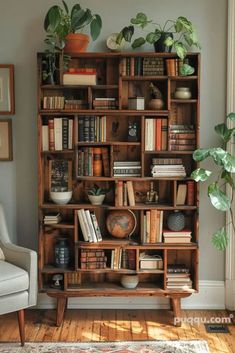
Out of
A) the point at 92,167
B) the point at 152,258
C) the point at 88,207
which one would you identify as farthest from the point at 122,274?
the point at 92,167

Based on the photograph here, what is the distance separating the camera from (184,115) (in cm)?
353

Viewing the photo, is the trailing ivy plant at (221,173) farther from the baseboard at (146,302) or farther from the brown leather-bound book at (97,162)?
the brown leather-bound book at (97,162)

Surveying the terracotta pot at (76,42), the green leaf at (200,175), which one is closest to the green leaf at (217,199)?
the green leaf at (200,175)

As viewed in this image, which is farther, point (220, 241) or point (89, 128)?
point (89, 128)

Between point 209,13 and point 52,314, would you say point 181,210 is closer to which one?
point 52,314

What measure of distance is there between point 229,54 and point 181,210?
122 cm

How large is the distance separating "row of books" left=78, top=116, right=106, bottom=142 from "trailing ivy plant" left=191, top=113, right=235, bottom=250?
0.72 meters

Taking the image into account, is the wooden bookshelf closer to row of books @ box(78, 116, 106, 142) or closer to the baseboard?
row of books @ box(78, 116, 106, 142)

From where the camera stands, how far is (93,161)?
11.2 ft

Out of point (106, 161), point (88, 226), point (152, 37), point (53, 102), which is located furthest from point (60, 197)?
point (152, 37)

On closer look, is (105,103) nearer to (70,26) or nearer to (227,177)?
(70,26)

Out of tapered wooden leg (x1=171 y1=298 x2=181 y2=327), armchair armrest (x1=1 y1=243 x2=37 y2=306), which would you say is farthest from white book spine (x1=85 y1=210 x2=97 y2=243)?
tapered wooden leg (x1=171 y1=298 x2=181 y2=327)

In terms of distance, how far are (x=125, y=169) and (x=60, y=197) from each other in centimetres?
51

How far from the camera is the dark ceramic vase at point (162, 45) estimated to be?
3.31 meters
